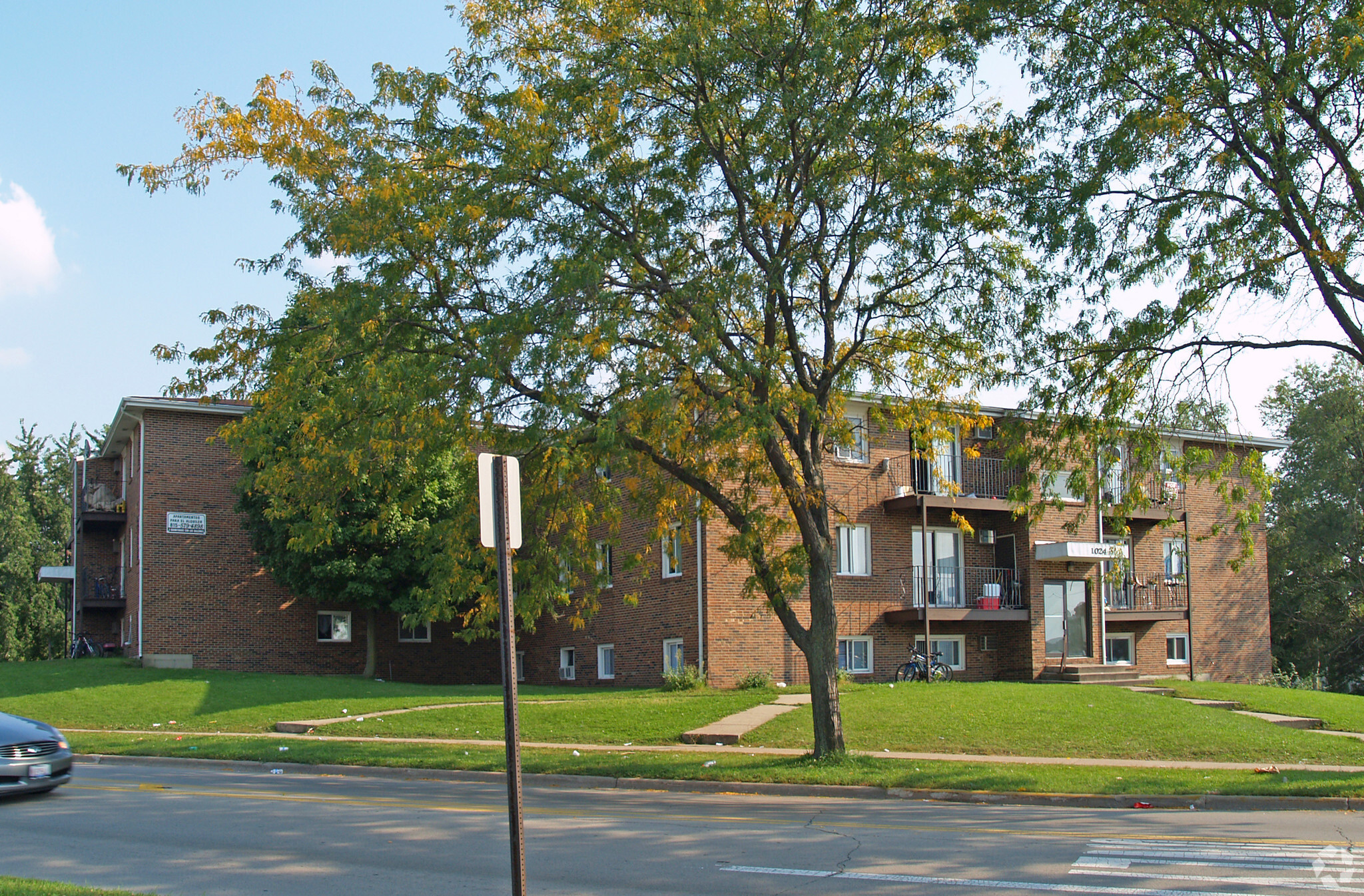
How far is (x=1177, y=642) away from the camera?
3462 cm

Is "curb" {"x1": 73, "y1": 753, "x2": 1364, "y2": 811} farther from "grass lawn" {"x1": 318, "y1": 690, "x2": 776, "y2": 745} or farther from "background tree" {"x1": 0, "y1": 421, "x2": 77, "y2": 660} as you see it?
"background tree" {"x1": 0, "y1": 421, "x2": 77, "y2": 660}

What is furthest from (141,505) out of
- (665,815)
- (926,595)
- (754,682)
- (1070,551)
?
(1070,551)

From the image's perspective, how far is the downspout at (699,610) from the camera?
26.8 metres

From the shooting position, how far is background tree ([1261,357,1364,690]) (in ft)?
147

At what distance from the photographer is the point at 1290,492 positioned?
46750 mm

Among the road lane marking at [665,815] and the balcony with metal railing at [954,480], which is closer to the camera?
the road lane marking at [665,815]

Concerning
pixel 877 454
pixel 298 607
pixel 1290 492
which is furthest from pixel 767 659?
pixel 1290 492

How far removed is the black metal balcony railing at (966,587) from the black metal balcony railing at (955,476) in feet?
6.95

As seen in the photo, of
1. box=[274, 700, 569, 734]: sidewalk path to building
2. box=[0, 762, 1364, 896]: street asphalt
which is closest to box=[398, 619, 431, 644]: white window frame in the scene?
box=[274, 700, 569, 734]: sidewalk path to building

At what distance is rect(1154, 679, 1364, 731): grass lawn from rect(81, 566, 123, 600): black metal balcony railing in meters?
32.0

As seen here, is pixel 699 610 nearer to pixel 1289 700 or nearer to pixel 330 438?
pixel 1289 700

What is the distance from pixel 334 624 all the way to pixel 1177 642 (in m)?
26.0

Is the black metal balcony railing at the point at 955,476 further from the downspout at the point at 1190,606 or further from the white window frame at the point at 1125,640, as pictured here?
the white window frame at the point at 1125,640

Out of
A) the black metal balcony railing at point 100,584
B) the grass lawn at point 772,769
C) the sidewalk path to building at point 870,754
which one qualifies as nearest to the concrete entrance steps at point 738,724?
the sidewalk path to building at point 870,754
